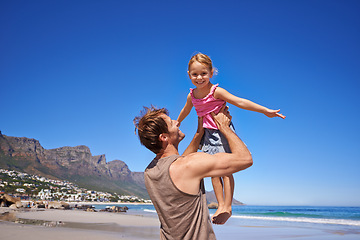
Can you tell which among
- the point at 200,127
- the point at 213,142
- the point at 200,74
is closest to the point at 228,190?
the point at 213,142

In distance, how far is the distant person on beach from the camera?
2135 mm

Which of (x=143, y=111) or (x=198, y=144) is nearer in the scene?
(x=143, y=111)

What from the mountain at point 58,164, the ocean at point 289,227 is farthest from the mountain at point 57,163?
the ocean at point 289,227

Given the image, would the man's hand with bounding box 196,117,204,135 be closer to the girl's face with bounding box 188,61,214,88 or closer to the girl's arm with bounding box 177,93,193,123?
the girl's arm with bounding box 177,93,193,123

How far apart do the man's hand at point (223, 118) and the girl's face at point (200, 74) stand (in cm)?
34

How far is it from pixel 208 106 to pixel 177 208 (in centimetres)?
138

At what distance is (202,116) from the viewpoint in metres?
3.39

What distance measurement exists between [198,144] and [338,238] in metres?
11.3

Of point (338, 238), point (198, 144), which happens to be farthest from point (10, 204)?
point (198, 144)

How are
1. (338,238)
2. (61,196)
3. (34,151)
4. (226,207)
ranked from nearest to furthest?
(226,207)
(338,238)
(61,196)
(34,151)

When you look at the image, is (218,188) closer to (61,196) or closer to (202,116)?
(202,116)

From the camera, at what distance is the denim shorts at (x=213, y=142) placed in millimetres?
3172

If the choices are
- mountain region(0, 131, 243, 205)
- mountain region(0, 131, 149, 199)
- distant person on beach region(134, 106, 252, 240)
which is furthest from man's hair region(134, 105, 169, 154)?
mountain region(0, 131, 149, 199)

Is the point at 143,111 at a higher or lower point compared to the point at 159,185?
higher
